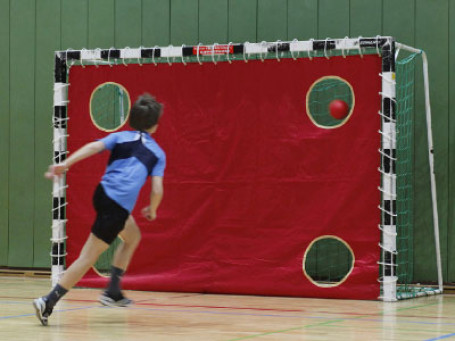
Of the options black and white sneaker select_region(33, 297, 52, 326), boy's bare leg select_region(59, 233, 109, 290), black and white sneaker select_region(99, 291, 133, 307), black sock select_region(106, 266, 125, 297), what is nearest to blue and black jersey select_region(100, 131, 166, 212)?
boy's bare leg select_region(59, 233, 109, 290)

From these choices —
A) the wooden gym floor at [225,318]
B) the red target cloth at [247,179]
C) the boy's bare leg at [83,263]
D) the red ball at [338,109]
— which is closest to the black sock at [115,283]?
the wooden gym floor at [225,318]

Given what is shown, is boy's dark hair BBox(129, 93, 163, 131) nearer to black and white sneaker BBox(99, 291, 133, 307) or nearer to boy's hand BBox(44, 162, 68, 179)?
boy's hand BBox(44, 162, 68, 179)

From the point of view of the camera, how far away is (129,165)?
20.0 feet

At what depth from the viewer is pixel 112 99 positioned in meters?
9.53

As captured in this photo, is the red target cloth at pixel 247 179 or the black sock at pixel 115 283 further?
the red target cloth at pixel 247 179

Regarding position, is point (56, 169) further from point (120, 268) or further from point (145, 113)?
point (120, 268)

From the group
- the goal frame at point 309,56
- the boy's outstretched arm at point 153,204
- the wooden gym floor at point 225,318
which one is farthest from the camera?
the goal frame at point 309,56

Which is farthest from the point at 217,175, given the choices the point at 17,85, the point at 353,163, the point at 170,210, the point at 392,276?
the point at 17,85

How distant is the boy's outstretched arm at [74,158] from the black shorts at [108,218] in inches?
13.4

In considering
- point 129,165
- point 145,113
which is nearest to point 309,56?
point 145,113

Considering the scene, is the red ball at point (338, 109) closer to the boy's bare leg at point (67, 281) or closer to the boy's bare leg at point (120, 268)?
the boy's bare leg at point (120, 268)

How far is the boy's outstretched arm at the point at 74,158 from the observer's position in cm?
556

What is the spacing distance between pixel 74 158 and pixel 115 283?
3.38ft

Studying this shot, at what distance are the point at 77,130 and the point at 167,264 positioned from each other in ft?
5.01
